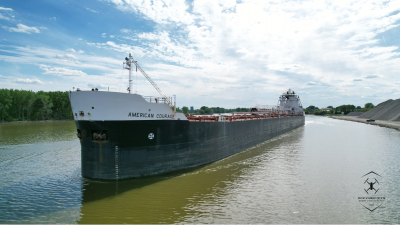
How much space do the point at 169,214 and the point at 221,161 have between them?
27.3 ft

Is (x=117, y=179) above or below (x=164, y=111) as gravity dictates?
below

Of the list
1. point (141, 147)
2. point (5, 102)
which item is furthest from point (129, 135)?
point (5, 102)

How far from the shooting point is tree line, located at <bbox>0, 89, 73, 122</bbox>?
173ft

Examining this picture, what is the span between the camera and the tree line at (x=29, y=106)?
52775 millimetres

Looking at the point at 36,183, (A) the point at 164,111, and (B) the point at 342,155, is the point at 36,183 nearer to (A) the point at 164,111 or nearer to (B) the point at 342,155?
(A) the point at 164,111

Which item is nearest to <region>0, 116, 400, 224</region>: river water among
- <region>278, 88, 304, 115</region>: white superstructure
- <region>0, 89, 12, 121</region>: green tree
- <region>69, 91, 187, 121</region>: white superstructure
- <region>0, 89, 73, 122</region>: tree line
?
<region>69, 91, 187, 121</region>: white superstructure

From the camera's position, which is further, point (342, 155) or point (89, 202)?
point (342, 155)

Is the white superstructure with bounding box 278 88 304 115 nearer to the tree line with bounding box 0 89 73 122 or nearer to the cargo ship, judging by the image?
the cargo ship

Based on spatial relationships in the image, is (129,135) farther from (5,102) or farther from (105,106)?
(5,102)

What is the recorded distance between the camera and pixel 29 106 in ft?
186

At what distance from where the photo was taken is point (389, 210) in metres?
8.11

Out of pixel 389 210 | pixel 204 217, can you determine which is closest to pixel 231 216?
pixel 204 217

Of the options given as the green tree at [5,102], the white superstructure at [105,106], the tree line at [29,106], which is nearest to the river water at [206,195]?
the white superstructure at [105,106]

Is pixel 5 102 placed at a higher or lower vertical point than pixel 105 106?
higher
